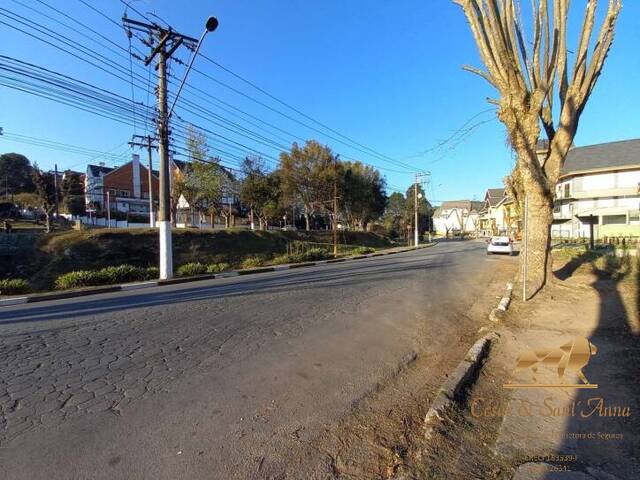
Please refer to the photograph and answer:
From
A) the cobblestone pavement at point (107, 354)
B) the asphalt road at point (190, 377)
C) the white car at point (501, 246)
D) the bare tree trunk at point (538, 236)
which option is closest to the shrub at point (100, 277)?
the asphalt road at point (190, 377)

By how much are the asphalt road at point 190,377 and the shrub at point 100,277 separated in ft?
15.7

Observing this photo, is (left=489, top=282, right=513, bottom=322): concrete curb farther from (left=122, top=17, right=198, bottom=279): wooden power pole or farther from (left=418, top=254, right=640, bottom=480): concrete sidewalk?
(left=122, top=17, right=198, bottom=279): wooden power pole

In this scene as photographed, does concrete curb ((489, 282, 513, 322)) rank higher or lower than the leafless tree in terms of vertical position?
lower

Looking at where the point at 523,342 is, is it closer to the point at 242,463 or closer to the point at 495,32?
the point at 242,463

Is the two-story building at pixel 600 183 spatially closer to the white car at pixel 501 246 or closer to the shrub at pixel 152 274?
the white car at pixel 501 246

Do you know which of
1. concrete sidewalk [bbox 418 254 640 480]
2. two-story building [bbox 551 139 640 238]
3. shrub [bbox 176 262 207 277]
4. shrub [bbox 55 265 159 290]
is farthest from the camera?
two-story building [bbox 551 139 640 238]

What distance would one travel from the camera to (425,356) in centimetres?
519

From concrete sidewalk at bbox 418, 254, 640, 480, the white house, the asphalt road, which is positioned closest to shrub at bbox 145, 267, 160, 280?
the asphalt road

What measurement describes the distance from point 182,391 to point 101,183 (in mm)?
61179

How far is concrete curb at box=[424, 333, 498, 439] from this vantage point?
10.6ft

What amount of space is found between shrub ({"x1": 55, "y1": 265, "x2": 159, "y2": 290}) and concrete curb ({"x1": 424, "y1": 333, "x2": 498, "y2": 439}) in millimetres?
13960

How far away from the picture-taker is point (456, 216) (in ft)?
364

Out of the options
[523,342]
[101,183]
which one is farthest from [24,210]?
[523,342]

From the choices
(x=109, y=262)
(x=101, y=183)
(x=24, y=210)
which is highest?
(x=101, y=183)
